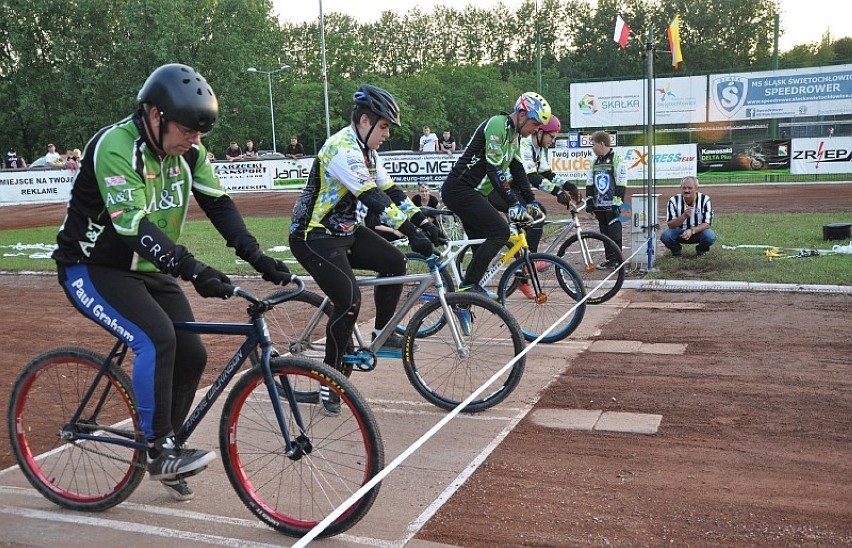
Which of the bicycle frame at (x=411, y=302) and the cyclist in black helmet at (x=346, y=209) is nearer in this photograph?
the cyclist in black helmet at (x=346, y=209)

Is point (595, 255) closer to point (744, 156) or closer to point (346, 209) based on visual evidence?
point (346, 209)

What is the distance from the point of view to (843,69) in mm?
33188

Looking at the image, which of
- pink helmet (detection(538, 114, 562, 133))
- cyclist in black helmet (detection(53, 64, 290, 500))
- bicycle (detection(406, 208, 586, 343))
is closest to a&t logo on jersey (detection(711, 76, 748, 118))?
pink helmet (detection(538, 114, 562, 133))

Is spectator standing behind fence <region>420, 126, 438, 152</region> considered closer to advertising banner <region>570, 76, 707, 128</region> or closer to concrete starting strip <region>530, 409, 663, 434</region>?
advertising banner <region>570, 76, 707, 128</region>

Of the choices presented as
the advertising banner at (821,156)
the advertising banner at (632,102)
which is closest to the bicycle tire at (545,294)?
the advertising banner at (821,156)

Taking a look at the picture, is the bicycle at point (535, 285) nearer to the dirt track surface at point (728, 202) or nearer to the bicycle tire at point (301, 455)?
the bicycle tire at point (301, 455)

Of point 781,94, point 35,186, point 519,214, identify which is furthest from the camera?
point 781,94

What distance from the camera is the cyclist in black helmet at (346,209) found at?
553cm

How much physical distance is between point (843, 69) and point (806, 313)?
2870cm

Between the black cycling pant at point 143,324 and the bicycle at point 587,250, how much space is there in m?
5.61

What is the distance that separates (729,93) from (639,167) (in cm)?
1259

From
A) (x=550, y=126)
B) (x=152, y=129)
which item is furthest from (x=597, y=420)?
(x=550, y=126)

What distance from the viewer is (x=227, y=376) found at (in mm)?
4156

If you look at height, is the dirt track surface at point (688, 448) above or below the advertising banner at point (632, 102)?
below
